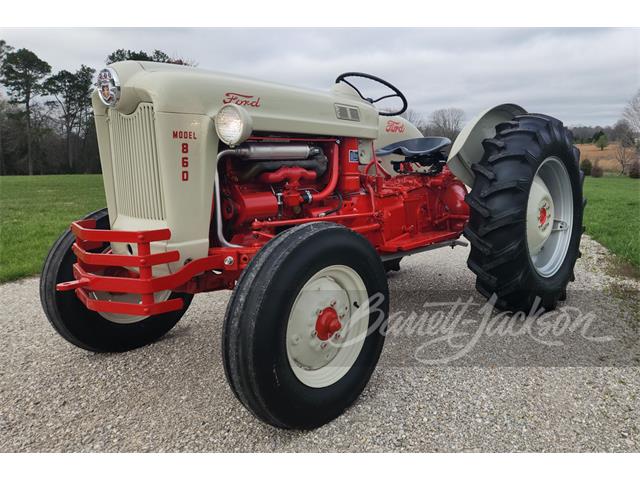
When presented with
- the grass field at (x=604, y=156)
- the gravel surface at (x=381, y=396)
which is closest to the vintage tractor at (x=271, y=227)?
the gravel surface at (x=381, y=396)

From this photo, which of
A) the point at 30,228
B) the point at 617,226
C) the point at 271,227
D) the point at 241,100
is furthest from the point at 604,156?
the point at 241,100

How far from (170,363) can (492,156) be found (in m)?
2.95

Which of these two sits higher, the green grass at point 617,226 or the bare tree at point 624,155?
the bare tree at point 624,155

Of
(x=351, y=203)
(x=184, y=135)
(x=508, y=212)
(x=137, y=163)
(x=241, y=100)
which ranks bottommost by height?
(x=508, y=212)

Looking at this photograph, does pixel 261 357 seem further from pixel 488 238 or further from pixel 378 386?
pixel 488 238

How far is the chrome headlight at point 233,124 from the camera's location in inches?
102

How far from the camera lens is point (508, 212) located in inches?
141

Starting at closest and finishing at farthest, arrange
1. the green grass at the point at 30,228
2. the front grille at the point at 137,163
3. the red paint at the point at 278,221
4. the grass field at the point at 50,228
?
the red paint at the point at 278,221 < the front grille at the point at 137,163 < the green grass at the point at 30,228 < the grass field at the point at 50,228

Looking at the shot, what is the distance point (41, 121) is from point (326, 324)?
3679 cm

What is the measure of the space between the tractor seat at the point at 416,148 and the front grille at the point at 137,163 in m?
2.34

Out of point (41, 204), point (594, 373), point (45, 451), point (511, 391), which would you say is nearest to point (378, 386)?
point (511, 391)

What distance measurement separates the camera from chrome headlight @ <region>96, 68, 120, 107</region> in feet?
8.67

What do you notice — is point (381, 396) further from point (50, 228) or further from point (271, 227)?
point (50, 228)

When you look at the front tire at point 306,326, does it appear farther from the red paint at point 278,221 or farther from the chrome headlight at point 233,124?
the chrome headlight at point 233,124
